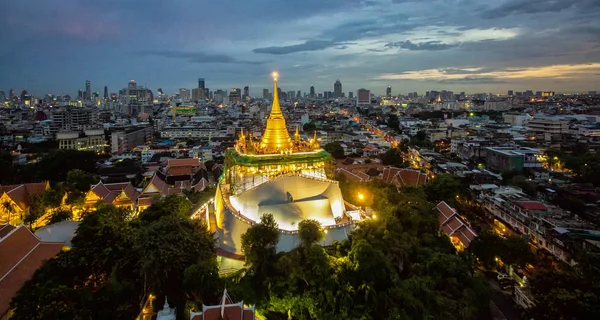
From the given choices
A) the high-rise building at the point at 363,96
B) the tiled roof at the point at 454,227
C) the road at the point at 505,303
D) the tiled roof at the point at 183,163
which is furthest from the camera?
the high-rise building at the point at 363,96

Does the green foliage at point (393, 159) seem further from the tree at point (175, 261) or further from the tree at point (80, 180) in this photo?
the tree at point (175, 261)

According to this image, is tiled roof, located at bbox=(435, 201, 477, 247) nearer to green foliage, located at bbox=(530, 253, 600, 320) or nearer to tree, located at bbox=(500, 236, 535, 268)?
tree, located at bbox=(500, 236, 535, 268)

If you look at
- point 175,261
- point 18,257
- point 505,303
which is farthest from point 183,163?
point 505,303

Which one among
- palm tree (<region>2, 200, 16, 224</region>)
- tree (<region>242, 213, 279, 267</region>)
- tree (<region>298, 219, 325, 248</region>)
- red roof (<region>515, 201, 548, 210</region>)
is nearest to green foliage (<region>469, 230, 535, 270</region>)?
red roof (<region>515, 201, 548, 210</region>)

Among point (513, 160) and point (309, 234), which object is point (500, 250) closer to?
point (309, 234)

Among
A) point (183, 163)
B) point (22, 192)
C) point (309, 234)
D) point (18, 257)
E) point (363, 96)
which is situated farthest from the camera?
point (363, 96)

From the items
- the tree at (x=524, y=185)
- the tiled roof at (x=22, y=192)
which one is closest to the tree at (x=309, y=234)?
the tiled roof at (x=22, y=192)

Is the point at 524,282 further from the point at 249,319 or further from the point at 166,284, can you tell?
the point at 166,284
